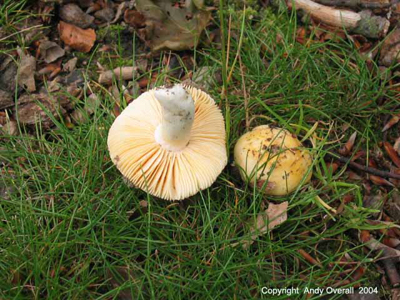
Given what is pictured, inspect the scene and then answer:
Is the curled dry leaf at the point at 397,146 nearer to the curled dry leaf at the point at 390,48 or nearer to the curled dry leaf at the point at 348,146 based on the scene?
the curled dry leaf at the point at 348,146

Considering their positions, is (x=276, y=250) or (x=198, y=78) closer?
(x=276, y=250)

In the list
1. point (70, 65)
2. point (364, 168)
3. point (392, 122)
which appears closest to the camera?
point (364, 168)

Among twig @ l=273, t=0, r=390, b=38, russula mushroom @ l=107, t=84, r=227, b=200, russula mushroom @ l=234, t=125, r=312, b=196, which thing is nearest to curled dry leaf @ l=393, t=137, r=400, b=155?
russula mushroom @ l=234, t=125, r=312, b=196

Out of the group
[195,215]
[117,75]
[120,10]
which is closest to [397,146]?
[195,215]

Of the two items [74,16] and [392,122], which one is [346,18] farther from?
[74,16]

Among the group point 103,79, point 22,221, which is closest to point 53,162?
point 22,221

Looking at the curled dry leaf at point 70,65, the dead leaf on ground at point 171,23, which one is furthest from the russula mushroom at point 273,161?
the curled dry leaf at point 70,65

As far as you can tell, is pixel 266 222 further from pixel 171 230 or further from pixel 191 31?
pixel 191 31
